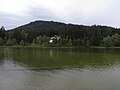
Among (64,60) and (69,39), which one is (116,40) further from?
(64,60)

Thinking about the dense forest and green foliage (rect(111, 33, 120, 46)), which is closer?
green foliage (rect(111, 33, 120, 46))

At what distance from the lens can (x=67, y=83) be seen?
30.5 metres

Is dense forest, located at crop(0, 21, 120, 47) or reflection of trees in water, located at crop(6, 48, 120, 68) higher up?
dense forest, located at crop(0, 21, 120, 47)

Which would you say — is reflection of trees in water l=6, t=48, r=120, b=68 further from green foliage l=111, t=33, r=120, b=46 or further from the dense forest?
green foliage l=111, t=33, r=120, b=46

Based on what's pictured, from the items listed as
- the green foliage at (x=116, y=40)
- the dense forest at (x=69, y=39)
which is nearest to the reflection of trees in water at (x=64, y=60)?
the dense forest at (x=69, y=39)

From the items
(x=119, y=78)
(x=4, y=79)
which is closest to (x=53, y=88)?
(x=4, y=79)

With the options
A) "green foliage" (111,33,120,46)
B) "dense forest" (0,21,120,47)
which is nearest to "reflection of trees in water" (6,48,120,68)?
"dense forest" (0,21,120,47)

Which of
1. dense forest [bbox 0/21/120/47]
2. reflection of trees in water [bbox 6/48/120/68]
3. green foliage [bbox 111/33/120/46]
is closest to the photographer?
reflection of trees in water [bbox 6/48/120/68]

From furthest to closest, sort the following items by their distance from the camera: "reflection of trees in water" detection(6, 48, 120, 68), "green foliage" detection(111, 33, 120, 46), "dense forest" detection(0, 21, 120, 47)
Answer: "dense forest" detection(0, 21, 120, 47) → "green foliage" detection(111, 33, 120, 46) → "reflection of trees in water" detection(6, 48, 120, 68)

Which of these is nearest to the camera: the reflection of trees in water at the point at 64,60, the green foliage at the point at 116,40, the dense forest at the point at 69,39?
the reflection of trees in water at the point at 64,60

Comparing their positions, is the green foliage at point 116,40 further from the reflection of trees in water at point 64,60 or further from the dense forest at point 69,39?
the reflection of trees in water at point 64,60

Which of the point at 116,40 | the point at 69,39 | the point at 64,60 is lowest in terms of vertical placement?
the point at 64,60

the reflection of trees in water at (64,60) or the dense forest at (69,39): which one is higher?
the dense forest at (69,39)

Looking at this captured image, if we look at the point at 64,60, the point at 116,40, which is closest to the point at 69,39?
the point at 116,40
